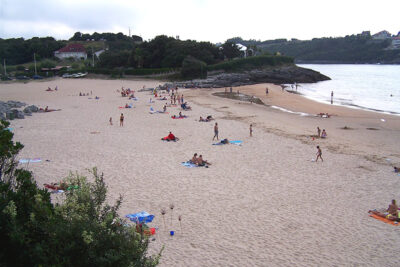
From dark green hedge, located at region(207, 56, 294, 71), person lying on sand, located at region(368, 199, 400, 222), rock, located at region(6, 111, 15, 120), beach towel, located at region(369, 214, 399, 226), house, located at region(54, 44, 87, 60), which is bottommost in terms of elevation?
beach towel, located at region(369, 214, 399, 226)

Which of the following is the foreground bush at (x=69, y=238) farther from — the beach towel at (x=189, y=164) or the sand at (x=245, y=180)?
the beach towel at (x=189, y=164)

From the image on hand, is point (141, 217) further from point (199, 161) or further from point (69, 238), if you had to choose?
point (199, 161)

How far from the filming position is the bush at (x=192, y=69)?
60125mm

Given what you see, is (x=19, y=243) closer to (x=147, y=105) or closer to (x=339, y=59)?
(x=147, y=105)

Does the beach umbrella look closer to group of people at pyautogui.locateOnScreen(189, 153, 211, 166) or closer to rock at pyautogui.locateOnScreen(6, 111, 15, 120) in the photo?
group of people at pyautogui.locateOnScreen(189, 153, 211, 166)

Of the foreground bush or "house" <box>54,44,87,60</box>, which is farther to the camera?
"house" <box>54,44,87,60</box>

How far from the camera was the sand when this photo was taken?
8.55 metres

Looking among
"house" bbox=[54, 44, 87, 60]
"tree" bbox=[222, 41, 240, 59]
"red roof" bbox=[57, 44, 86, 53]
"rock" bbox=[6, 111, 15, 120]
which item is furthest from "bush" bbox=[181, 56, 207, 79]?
"red roof" bbox=[57, 44, 86, 53]

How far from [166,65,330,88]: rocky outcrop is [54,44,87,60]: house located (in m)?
47.6

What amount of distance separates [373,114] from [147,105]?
21230 mm

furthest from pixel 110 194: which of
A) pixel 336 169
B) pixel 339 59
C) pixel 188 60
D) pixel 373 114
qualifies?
pixel 339 59

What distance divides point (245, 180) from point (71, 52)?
90368 millimetres

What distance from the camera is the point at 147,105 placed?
34.0 metres

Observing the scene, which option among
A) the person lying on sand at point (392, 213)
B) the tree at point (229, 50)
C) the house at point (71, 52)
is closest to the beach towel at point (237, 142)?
the person lying on sand at point (392, 213)
